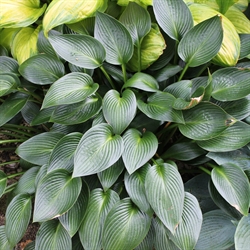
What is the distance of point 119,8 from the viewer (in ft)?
3.85

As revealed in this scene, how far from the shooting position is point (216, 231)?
924 millimetres

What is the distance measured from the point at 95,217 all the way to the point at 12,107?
0.54 m

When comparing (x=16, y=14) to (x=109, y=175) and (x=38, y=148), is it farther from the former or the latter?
(x=109, y=175)

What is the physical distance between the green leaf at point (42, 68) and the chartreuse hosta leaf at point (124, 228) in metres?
0.55

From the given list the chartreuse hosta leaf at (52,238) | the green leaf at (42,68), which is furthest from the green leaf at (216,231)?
the green leaf at (42,68)

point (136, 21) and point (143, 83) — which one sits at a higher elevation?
point (136, 21)

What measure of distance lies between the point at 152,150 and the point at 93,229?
31cm

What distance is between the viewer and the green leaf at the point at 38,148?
1003 millimetres

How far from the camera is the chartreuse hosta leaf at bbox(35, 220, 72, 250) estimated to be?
2.96 ft

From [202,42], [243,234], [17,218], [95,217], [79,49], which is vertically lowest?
[17,218]

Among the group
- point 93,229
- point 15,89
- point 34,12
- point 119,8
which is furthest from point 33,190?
point 119,8

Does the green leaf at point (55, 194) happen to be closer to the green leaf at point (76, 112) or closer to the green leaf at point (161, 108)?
the green leaf at point (76, 112)

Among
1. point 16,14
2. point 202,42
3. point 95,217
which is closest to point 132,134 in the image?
point 95,217

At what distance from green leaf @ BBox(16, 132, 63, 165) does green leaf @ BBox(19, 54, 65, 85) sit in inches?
8.8
